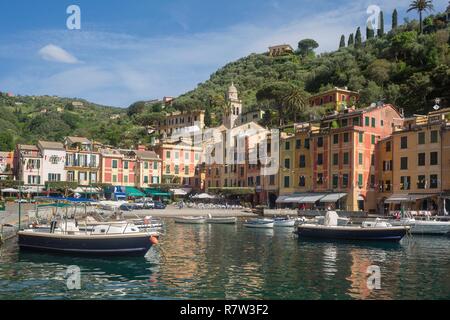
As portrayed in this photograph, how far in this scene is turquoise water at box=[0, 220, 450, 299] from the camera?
21.3m

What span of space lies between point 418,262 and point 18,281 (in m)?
23.5

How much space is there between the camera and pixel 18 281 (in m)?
23.5

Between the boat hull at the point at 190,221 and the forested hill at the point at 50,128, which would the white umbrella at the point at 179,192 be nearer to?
the boat hull at the point at 190,221

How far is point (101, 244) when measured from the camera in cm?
3139

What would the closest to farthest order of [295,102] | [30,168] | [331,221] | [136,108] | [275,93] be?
[331,221] < [30,168] < [295,102] < [275,93] < [136,108]

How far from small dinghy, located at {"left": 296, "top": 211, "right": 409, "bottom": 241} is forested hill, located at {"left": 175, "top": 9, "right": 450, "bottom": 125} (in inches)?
2071

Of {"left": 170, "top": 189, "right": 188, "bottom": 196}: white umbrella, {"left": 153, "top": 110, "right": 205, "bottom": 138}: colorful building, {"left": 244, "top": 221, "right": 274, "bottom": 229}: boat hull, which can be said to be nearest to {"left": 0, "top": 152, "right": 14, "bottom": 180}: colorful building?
{"left": 170, "top": 189, "right": 188, "bottom": 196}: white umbrella

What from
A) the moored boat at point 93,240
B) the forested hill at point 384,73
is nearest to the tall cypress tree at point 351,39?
the forested hill at point 384,73

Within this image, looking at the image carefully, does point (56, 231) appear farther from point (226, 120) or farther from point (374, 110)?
point (226, 120)

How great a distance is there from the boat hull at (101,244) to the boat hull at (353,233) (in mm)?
17789

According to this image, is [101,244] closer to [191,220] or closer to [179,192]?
[191,220]

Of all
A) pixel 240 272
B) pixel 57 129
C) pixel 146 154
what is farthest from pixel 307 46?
pixel 240 272

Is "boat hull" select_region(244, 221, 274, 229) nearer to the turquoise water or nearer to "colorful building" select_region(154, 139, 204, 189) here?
the turquoise water

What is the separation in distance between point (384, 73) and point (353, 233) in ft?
238
